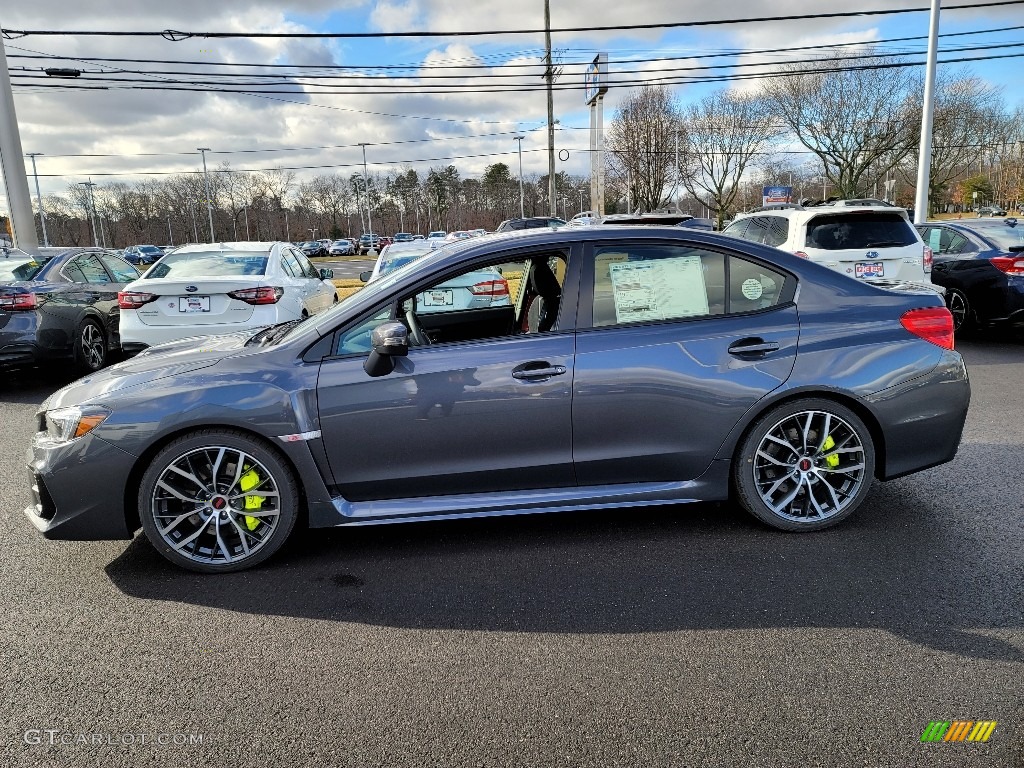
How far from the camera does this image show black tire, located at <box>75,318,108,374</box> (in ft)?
28.2

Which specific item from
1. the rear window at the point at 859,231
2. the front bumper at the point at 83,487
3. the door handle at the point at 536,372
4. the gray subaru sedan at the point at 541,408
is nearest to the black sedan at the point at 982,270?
the rear window at the point at 859,231

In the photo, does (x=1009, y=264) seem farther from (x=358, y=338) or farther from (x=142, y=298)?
(x=142, y=298)

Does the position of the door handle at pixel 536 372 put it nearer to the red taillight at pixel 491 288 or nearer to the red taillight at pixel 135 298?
the red taillight at pixel 491 288

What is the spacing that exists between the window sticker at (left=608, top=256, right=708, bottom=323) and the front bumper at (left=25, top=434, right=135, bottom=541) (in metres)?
2.57

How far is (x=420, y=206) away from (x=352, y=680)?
104 metres

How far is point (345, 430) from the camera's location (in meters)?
3.49

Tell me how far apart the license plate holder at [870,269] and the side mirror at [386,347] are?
715 cm

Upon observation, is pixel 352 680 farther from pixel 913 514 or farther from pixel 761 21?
pixel 761 21

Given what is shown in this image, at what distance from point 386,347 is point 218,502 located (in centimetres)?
115

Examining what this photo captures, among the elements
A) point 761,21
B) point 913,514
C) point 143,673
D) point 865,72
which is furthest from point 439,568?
point 865,72

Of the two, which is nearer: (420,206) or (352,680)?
(352,680)

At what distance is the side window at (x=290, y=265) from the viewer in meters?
8.71

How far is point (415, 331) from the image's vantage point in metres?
3.83

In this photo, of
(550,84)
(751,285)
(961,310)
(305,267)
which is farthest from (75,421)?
(550,84)
